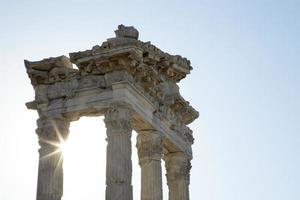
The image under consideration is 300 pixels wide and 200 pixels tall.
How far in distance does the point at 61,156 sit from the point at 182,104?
552 centimetres

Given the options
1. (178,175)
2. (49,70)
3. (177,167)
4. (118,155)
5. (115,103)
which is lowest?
(118,155)

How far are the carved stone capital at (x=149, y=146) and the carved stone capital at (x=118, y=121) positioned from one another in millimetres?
1992

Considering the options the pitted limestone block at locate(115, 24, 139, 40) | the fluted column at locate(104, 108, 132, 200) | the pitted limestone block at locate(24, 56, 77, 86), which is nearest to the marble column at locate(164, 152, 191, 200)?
the fluted column at locate(104, 108, 132, 200)

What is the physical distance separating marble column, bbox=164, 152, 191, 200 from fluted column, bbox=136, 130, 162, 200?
2.04 meters

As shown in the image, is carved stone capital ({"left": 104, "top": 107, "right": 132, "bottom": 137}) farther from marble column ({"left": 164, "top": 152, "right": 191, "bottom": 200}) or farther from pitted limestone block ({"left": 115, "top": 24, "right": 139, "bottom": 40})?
marble column ({"left": 164, "top": 152, "right": 191, "bottom": 200})

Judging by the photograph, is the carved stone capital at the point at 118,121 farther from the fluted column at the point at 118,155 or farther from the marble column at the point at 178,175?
the marble column at the point at 178,175

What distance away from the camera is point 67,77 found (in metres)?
28.8

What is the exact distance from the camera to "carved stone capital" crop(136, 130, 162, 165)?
2878 cm

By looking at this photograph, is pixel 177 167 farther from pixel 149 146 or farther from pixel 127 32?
pixel 127 32

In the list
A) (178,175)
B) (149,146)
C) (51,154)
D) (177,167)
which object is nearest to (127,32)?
(149,146)

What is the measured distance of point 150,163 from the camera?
28688 millimetres

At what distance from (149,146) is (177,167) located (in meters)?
2.54

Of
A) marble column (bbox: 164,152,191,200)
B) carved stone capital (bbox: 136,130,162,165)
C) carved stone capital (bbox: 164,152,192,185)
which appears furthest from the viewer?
carved stone capital (bbox: 164,152,192,185)

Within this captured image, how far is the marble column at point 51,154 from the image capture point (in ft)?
90.3
